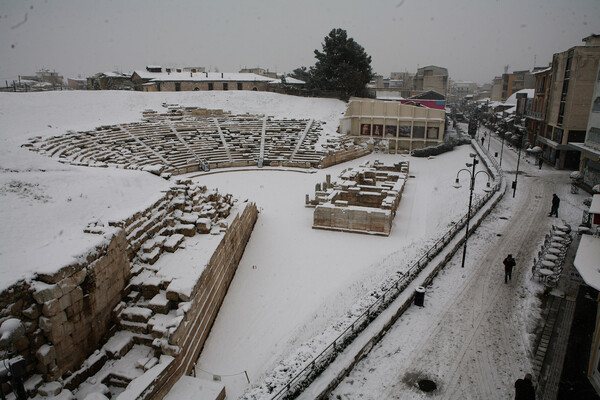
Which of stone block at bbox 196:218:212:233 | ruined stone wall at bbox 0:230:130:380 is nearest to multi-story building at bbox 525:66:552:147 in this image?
stone block at bbox 196:218:212:233

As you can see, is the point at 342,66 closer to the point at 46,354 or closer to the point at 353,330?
the point at 353,330

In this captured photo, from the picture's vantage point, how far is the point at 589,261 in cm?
991

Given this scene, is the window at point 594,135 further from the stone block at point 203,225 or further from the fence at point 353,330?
the stone block at point 203,225

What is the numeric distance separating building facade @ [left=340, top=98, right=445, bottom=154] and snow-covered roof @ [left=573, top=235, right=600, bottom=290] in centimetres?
2583

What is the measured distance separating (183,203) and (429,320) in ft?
31.1

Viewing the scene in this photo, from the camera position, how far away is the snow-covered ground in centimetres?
937

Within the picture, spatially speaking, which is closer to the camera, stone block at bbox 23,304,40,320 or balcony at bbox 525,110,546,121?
stone block at bbox 23,304,40,320

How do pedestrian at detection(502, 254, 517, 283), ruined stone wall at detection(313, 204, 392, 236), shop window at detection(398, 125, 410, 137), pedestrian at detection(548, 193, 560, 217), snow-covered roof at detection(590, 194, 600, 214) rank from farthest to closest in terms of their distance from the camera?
shop window at detection(398, 125, 410, 137), pedestrian at detection(548, 193, 560, 217), ruined stone wall at detection(313, 204, 392, 236), pedestrian at detection(502, 254, 517, 283), snow-covered roof at detection(590, 194, 600, 214)

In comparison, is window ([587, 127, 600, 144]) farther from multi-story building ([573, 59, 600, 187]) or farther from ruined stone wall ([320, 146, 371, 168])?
ruined stone wall ([320, 146, 371, 168])

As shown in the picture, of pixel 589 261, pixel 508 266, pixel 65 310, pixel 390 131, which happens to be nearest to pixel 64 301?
pixel 65 310

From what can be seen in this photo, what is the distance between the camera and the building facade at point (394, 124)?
36.1 m

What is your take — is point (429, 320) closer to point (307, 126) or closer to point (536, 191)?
point (536, 191)

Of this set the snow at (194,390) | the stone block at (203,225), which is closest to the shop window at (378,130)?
the stone block at (203,225)

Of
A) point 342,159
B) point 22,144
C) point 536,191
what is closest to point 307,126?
point 342,159
